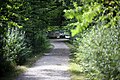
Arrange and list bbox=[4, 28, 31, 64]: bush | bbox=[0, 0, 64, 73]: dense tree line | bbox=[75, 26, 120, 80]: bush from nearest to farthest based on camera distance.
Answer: bbox=[75, 26, 120, 80]: bush, bbox=[0, 0, 64, 73]: dense tree line, bbox=[4, 28, 31, 64]: bush

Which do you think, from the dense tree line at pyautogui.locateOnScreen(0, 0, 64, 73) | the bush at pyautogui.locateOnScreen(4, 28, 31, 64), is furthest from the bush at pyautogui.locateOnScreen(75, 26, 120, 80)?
the bush at pyautogui.locateOnScreen(4, 28, 31, 64)

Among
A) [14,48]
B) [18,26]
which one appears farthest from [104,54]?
[14,48]

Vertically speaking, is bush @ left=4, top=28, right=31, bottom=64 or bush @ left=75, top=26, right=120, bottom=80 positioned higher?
bush @ left=75, top=26, right=120, bottom=80

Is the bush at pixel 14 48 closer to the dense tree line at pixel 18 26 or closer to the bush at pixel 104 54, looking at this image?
the dense tree line at pixel 18 26

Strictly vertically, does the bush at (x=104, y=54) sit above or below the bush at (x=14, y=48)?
above

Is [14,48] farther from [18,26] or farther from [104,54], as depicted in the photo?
[104,54]

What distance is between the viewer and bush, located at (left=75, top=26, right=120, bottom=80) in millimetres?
9164

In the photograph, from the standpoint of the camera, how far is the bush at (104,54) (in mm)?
9164

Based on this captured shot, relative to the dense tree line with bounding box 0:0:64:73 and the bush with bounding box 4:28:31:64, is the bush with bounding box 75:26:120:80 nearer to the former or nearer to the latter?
the dense tree line with bounding box 0:0:64:73

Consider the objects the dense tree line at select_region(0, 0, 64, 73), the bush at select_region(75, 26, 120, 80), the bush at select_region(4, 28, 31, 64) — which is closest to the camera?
the bush at select_region(75, 26, 120, 80)

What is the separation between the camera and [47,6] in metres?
22.1

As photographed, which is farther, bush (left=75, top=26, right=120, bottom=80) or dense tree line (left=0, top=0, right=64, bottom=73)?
dense tree line (left=0, top=0, right=64, bottom=73)

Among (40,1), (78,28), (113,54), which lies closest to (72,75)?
(113,54)

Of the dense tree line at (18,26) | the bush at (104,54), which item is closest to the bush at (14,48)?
the dense tree line at (18,26)
